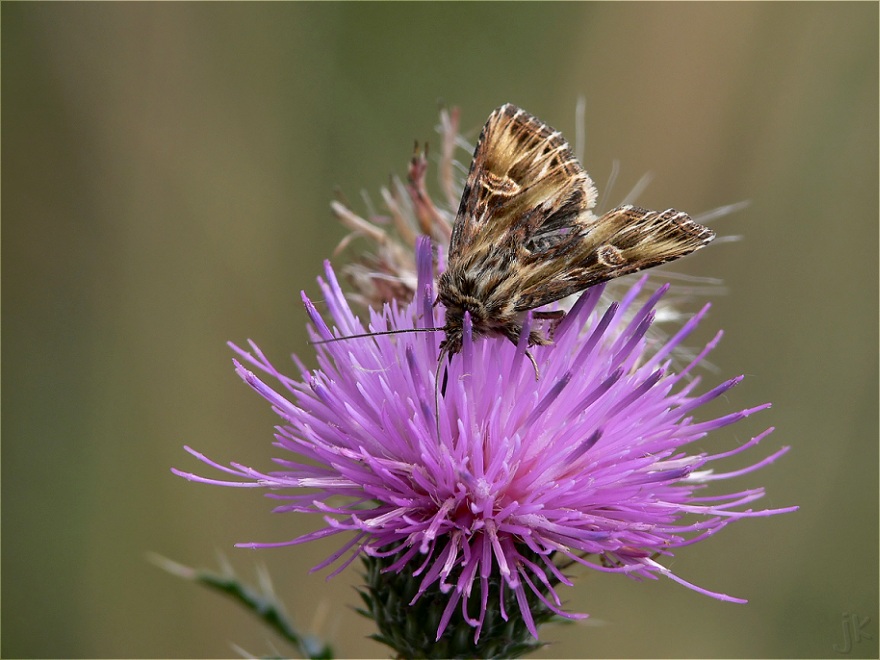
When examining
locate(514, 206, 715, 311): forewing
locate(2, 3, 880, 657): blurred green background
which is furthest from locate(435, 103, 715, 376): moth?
locate(2, 3, 880, 657): blurred green background

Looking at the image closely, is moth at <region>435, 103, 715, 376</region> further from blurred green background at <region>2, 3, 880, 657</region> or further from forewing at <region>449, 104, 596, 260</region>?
blurred green background at <region>2, 3, 880, 657</region>

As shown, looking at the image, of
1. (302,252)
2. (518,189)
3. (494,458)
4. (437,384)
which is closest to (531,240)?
(518,189)

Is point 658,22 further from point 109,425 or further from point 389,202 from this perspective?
point 109,425

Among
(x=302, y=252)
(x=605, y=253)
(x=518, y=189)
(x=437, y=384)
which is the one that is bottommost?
(x=437, y=384)

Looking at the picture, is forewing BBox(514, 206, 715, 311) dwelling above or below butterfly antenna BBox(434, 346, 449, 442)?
above

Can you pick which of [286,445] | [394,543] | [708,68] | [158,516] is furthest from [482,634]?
[708,68]

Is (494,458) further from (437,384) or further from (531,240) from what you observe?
(531,240)

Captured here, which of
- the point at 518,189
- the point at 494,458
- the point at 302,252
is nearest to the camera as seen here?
the point at 494,458
